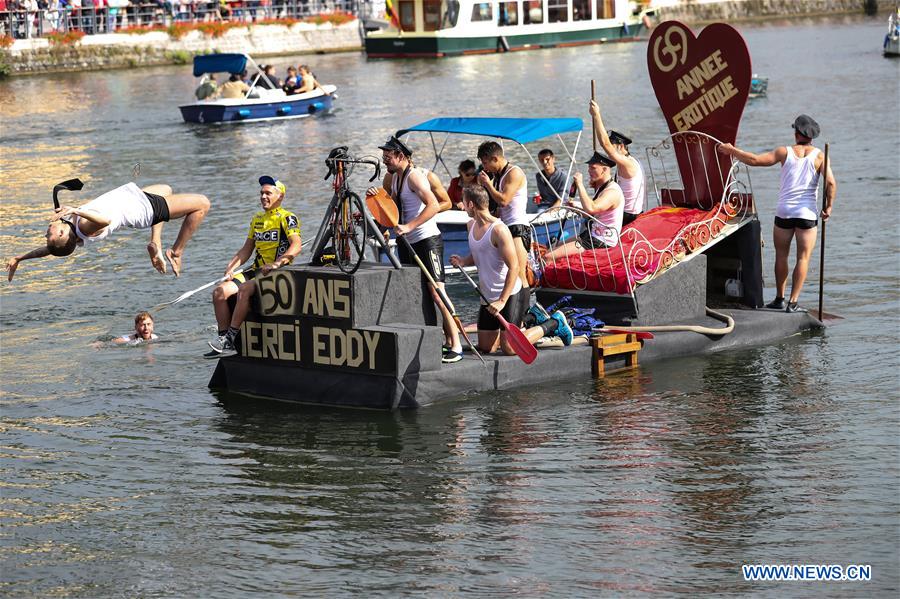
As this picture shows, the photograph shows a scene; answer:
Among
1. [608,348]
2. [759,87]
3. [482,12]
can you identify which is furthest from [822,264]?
[482,12]

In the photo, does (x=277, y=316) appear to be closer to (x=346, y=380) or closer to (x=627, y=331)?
(x=346, y=380)

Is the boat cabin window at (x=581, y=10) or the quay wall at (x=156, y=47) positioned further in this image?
the boat cabin window at (x=581, y=10)

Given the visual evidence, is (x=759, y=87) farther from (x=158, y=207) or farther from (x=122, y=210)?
(x=122, y=210)

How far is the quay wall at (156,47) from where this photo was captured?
176 ft

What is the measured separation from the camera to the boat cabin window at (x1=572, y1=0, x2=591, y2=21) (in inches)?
2741

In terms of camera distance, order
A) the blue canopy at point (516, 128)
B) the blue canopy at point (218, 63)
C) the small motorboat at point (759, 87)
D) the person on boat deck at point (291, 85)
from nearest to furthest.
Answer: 1. the blue canopy at point (516, 128)
2. the blue canopy at point (218, 63)
3. the person on boat deck at point (291, 85)
4. the small motorboat at point (759, 87)

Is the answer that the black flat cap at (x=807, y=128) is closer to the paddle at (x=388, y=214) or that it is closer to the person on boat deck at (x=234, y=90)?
the paddle at (x=388, y=214)

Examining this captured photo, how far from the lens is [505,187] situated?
42.8 ft

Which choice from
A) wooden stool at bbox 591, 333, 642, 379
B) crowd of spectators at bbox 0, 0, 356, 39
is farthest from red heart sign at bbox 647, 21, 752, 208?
crowd of spectators at bbox 0, 0, 356, 39

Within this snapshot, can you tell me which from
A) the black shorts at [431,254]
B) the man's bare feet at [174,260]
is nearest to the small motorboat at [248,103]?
the black shorts at [431,254]

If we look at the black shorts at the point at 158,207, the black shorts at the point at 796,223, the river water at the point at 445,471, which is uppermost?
the black shorts at the point at 158,207

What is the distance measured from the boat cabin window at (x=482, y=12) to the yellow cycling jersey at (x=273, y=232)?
2155 inches

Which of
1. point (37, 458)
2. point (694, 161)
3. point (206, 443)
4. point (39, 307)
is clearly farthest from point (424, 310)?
point (39, 307)

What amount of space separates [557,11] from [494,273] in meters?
58.8
